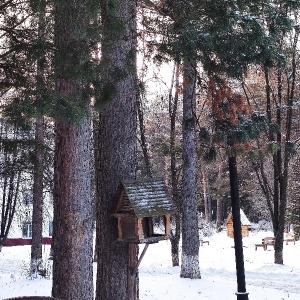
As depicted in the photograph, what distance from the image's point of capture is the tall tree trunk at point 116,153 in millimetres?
5910

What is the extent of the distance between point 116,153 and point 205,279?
7.16m

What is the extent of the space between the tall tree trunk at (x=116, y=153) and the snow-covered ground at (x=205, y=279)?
3.73 m

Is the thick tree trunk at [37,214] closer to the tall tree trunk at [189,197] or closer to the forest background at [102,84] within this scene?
the tall tree trunk at [189,197]

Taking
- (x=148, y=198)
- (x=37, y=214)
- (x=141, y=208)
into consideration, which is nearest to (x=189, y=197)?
(x=37, y=214)

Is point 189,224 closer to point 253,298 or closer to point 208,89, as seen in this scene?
point 253,298

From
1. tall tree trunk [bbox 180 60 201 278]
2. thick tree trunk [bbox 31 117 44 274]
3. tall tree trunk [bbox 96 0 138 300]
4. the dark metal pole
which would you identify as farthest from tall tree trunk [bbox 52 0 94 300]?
thick tree trunk [bbox 31 117 44 274]

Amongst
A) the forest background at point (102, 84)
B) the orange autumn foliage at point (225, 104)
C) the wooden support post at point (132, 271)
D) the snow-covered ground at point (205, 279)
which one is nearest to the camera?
the forest background at point (102, 84)

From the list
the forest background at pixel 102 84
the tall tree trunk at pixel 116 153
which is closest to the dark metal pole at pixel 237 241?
the forest background at pixel 102 84

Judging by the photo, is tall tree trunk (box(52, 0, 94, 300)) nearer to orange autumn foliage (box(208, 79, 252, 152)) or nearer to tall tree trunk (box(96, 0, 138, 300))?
tall tree trunk (box(96, 0, 138, 300))

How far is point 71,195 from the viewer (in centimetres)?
559

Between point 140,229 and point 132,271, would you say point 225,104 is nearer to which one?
point 140,229

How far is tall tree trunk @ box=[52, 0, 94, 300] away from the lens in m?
5.54

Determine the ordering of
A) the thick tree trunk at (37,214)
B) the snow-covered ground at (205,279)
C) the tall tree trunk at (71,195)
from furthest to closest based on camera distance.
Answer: the thick tree trunk at (37,214) → the snow-covered ground at (205,279) → the tall tree trunk at (71,195)

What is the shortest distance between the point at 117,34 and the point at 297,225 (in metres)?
22.1
